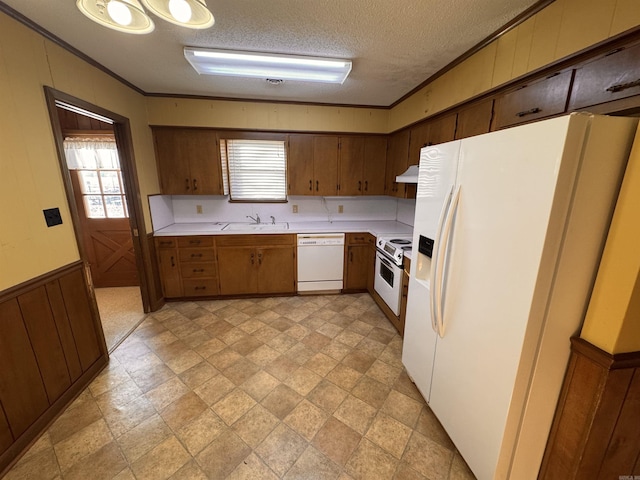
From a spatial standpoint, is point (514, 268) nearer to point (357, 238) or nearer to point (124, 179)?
point (357, 238)

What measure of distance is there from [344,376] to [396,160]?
2.66m

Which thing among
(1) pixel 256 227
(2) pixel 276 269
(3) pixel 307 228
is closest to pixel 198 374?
(2) pixel 276 269

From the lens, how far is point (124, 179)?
2.72 m

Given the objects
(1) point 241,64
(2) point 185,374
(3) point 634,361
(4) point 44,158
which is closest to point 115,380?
(2) point 185,374

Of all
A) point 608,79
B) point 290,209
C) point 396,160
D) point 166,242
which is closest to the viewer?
point 608,79

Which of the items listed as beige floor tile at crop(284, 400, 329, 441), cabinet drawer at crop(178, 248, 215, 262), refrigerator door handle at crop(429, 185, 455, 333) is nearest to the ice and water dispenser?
refrigerator door handle at crop(429, 185, 455, 333)

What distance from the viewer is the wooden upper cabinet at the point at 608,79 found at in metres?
1.08

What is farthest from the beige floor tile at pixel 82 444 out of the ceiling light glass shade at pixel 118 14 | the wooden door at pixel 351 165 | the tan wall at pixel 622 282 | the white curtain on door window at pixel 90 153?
the wooden door at pixel 351 165

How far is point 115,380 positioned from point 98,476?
0.82m

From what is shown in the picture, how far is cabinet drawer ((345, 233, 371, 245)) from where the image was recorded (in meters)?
3.36

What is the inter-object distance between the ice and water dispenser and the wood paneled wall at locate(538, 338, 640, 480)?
0.78m

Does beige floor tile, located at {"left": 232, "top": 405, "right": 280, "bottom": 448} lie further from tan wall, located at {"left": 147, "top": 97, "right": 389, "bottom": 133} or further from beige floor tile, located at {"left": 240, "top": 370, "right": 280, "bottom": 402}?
tan wall, located at {"left": 147, "top": 97, "right": 389, "bottom": 133}

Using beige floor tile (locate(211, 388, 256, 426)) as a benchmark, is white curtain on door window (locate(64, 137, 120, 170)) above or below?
above

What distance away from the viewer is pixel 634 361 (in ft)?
3.15
